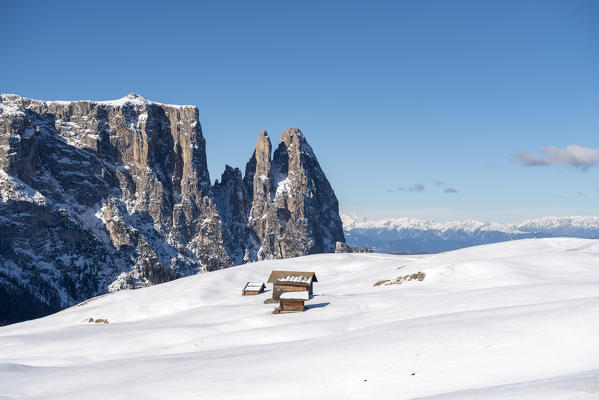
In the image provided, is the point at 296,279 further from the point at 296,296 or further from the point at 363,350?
the point at 363,350

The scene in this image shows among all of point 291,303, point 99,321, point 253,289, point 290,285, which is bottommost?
point 99,321

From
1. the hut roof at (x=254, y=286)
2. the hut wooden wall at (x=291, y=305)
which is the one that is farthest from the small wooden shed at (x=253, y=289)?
the hut wooden wall at (x=291, y=305)

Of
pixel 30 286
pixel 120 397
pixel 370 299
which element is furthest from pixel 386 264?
pixel 30 286

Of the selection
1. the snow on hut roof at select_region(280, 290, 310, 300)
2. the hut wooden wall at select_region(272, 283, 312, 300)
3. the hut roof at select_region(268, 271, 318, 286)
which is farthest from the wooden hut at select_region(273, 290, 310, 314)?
the hut roof at select_region(268, 271, 318, 286)

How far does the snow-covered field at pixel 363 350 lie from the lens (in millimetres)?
18219

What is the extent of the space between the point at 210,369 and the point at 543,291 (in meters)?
23.7

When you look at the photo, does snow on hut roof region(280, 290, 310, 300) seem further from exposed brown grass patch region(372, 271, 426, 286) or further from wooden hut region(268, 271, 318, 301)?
exposed brown grass patch region(372, 271, 426, 286)

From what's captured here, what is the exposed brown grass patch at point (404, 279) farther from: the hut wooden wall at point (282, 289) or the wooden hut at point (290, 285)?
the hut wooden wall at point (282, 289)

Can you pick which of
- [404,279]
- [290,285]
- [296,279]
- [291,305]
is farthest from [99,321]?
[404,279]

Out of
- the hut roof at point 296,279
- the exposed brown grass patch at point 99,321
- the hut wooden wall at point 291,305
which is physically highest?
the hut roof at point 296,279

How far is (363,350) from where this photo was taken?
22.6 m

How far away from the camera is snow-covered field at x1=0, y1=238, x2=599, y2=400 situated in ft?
59.8

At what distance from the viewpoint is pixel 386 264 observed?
253 feet

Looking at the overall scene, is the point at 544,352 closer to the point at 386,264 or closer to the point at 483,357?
the point at 483,357
